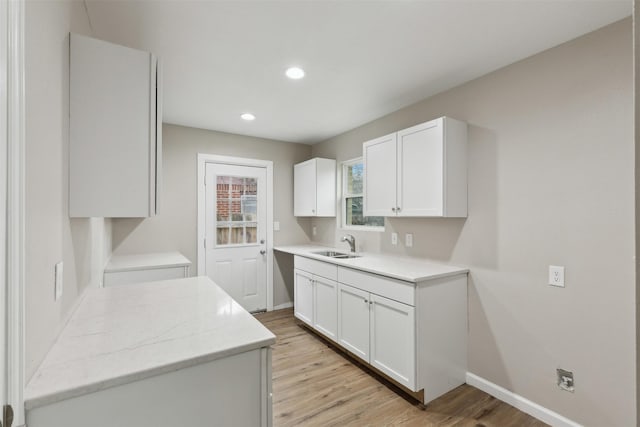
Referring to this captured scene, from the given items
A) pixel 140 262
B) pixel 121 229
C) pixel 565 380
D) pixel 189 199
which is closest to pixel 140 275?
pixel 140 262

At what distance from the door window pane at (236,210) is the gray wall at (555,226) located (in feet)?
8.29

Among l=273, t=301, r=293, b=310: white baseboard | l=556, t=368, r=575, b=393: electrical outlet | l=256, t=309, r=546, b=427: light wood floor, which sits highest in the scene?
l=556, t=368, r=575, b=393: electrical outlet

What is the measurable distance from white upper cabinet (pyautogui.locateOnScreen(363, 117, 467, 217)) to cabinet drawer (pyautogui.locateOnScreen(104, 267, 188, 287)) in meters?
1.93

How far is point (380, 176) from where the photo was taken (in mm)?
2881

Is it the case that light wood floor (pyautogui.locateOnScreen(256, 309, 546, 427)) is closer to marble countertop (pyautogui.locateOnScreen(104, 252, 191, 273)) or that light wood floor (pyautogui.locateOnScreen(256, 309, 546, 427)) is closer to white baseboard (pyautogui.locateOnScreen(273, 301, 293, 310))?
marble countertop (pyautogui.locateOnScreen(104, 252, 191, 273))

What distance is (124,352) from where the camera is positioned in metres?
0.96

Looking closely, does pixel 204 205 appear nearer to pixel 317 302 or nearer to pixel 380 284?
pixel 317 302

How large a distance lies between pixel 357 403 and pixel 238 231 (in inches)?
99.7

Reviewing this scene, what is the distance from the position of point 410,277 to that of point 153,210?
1626mm

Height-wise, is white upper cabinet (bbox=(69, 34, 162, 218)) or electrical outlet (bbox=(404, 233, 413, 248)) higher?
white upper cabinet (bbox=(69, 34, 162, 218))

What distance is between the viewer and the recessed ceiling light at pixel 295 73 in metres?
2.23

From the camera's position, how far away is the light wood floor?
196cm

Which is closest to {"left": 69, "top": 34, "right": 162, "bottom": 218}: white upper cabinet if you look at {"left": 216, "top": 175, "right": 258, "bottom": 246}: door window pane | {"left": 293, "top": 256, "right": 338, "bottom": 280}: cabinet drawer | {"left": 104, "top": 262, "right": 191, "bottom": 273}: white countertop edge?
{"left": 104, "top": 262, "right": 191, "bottom": 273}: white countertop edge

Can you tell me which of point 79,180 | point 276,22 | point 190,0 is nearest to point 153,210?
point 79,180
